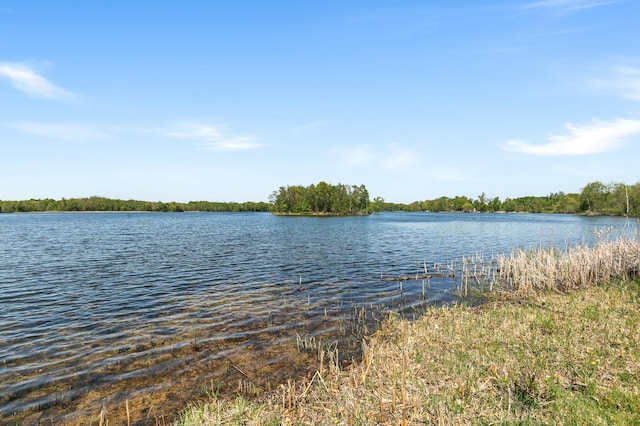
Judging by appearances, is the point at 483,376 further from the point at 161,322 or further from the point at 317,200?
the point at 317,200

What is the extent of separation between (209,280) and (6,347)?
11319mm

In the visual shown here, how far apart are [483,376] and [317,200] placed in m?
166

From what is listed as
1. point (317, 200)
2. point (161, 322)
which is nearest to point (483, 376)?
point (161, 322)

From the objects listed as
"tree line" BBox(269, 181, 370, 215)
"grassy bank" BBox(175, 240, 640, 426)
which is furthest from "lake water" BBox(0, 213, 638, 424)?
"tree line" BBox(269, 181, 370, 215)

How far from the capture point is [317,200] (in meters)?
173

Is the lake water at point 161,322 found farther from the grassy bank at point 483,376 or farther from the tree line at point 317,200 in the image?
the tree line at point 317,200

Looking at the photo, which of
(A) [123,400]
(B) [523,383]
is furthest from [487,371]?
(A) [123,400]

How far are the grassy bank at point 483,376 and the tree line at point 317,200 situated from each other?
161083 mm

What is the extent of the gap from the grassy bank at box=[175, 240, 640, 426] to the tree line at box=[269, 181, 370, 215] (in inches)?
6342

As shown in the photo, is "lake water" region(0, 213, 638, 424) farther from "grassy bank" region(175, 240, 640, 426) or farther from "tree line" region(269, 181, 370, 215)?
"tree line" region(269, 181, 370, 215)

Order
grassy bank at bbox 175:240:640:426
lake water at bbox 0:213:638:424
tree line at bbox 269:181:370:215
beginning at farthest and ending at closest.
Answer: tree line at bbox 269:181:370:215, lake water at bbox 0:213:638:424, grassy bank at bbox 175:240:640:426

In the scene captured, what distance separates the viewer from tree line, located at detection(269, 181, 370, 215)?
174000 millimetres

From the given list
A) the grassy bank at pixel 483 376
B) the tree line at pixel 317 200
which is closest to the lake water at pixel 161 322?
the grassy bank at pixel 483 376

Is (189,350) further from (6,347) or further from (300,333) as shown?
(6,347)
